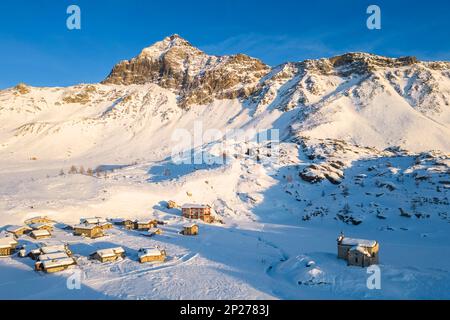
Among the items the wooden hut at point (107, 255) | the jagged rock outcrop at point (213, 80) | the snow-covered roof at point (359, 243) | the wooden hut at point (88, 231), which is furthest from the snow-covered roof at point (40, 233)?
the jagged rock outcrop at point (213, 80)

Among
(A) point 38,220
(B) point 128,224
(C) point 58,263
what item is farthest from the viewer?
(B) point 128,224

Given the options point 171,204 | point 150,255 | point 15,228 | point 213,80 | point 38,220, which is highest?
point 213,80

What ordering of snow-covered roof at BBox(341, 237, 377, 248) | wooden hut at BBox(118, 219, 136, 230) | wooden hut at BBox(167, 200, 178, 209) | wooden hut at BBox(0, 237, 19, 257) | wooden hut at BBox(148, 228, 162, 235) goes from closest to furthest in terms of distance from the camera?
snow-covered roof at BBox(341, 237, 377, 248) < wooden hut at BBox(0, 237, 19, 257) < wooden hut at BBox(148, 228, 162, 235) < wooden hut at BBox(118, 219, 136, 230) < wooden hut at BBox(167, 200, 178, 209)

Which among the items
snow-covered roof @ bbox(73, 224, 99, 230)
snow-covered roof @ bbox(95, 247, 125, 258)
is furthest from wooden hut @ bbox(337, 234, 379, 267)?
snow-covered roof @ bbox(73, 224, 99, 230)

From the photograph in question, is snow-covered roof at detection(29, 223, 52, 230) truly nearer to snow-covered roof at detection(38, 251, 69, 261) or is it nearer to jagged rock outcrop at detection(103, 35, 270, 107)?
snow-covered roof at detection(38, 251, 69, 261)

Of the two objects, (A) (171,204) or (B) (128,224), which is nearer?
(B) (128,224)

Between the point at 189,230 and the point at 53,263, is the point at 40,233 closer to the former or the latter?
the point at 53,263

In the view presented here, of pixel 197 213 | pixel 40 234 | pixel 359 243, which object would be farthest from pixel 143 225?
pixel 359 243
